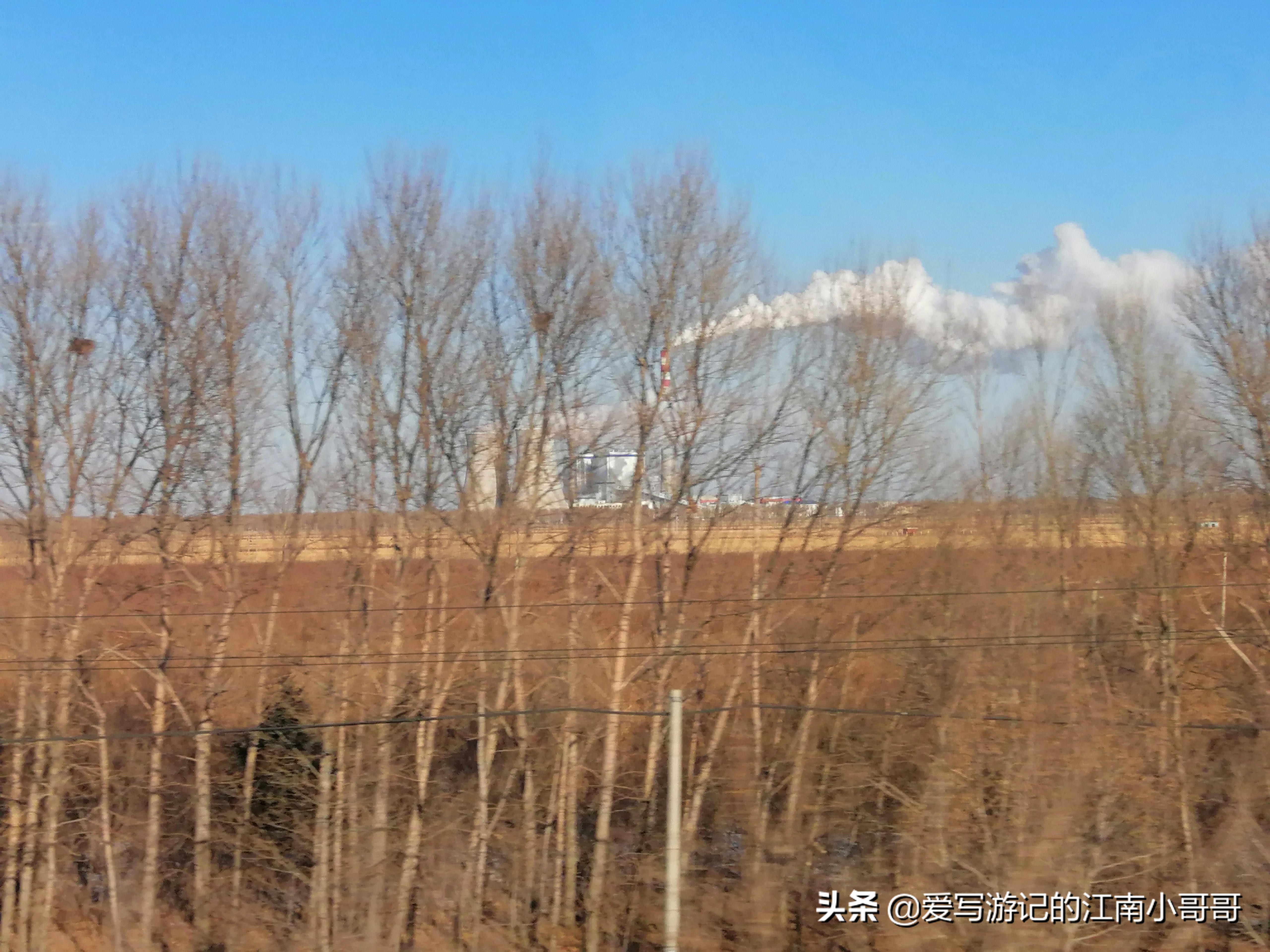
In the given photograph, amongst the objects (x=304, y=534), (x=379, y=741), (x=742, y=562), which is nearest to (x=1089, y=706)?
(x=742, y=562)

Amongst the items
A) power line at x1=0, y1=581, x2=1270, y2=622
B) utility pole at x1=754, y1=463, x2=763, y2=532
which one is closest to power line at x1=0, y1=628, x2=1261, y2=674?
power line at x1=0, y1=581, x2=1270, y2=622

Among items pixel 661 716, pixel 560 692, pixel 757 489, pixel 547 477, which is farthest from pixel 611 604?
pixel 661 716

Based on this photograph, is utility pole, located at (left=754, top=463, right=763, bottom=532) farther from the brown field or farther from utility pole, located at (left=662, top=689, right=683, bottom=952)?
utility pole, located at (left=662, top=689, right=683, bottom=952)

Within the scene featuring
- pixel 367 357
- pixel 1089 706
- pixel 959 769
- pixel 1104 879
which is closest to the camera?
pixel 1104 879

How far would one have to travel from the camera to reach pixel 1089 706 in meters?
12.9

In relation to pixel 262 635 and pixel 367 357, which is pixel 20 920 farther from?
pixel 367 357

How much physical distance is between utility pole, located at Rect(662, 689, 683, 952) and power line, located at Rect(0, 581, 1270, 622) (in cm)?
936

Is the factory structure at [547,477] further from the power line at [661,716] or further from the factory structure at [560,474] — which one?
the power line at [661,716]

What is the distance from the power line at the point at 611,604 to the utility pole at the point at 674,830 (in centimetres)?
936

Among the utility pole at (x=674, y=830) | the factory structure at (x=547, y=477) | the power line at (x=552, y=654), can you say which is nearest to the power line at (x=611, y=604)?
the power line at (x=552, y=654)

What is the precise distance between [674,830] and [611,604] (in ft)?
31.8

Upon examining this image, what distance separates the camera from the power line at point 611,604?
14359 millimetres

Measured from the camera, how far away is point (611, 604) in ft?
47.7

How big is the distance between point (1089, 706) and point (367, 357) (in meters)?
11.7
